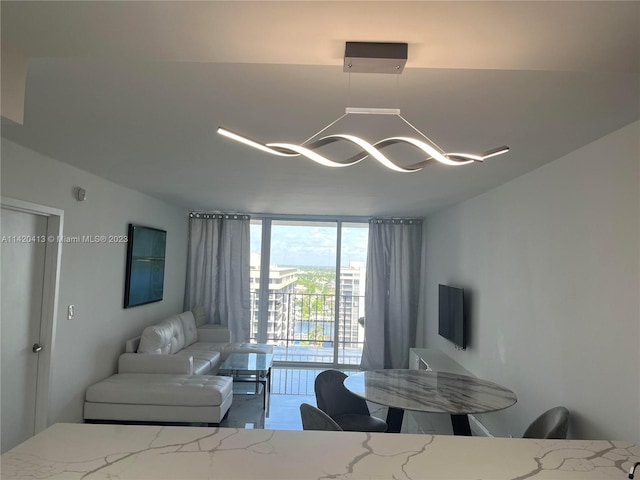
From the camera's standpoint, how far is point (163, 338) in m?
4.59

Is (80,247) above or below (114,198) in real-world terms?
below

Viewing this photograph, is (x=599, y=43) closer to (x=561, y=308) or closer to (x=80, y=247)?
(x=561, y=308)

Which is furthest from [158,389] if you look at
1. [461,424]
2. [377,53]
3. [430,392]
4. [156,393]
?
[377,53]

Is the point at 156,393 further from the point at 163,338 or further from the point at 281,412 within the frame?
the point at 281,412

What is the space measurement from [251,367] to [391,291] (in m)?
2.82

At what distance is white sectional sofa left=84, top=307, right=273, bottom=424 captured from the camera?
12.3ft

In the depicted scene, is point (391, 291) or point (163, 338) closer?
point (163, 338)

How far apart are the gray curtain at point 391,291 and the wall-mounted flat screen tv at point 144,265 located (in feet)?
10.1

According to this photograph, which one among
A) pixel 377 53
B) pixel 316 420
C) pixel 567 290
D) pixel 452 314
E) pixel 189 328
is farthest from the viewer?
pixel 189 328

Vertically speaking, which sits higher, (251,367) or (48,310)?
(48,310)

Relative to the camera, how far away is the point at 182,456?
1.31 m

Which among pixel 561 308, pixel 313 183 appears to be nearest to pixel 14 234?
pixel 313 183

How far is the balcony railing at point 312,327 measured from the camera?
6770 millimetres

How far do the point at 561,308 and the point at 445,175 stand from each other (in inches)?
52.3
